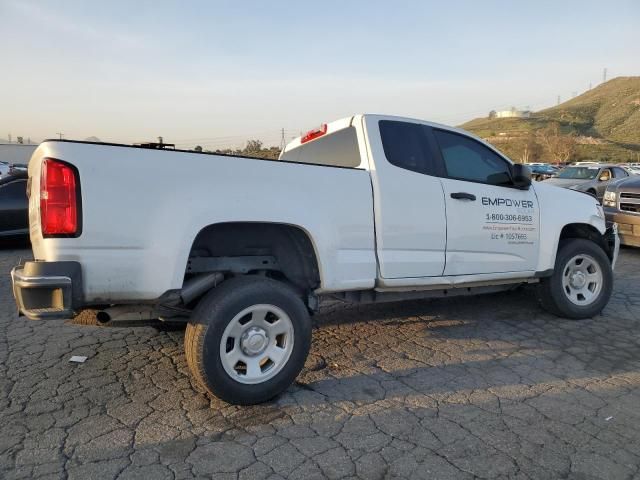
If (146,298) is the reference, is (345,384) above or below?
below

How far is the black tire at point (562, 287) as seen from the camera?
5.30m

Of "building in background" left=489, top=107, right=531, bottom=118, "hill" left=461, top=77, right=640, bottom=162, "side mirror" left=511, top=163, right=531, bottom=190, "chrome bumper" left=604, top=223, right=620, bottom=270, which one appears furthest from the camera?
"building in background" left=489, top=107, right=531, bottom=118

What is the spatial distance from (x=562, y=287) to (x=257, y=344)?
3.52 meters

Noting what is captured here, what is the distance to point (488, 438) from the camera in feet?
10.0

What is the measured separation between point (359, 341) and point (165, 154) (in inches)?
101

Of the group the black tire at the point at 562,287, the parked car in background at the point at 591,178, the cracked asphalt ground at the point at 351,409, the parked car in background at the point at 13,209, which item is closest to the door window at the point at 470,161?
the black tire at the point at 562,287

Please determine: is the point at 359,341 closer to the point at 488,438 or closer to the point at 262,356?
the point at 262,356

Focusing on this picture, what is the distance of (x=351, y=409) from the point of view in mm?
3408

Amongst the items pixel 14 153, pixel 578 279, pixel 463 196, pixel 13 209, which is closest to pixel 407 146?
pixel 463 196

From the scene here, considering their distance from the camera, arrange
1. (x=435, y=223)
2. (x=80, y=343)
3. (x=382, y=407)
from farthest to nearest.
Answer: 1. (x=80, y=343)
2. (x=435, y=223)
3. (x=382, y=407)

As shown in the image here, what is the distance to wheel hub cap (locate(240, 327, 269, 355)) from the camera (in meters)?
3.43

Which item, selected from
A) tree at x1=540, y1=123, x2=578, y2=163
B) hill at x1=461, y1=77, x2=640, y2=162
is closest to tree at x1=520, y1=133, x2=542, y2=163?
hill at x1=461, y1=77, x2=640, y2=162

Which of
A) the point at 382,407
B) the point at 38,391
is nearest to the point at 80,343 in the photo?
the point at 38,391

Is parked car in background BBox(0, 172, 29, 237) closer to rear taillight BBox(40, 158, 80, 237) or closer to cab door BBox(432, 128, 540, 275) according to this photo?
rear taillight BBox(40, 158, 80, 237)
